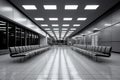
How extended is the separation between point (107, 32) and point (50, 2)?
6.95 m

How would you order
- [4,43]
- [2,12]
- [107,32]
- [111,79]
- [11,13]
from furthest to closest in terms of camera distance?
[107,32] → [4,43] → [11,13] → [2,12] → [111,79]

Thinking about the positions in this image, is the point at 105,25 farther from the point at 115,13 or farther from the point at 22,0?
the point at 22,0

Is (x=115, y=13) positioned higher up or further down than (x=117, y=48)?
higher up

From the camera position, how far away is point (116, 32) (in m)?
9.20

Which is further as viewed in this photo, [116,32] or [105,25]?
[105,25]

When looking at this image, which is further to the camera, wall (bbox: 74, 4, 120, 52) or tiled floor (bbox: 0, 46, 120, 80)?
wall (bbox: 74, 4, 120, 52)

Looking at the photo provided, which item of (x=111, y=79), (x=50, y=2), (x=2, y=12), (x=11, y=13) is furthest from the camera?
(x=11, y=13)

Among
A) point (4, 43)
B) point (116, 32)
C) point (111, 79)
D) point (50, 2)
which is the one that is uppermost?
point (50, 2)

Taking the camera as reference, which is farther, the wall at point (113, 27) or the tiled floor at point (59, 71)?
the wall at point (113, 27)

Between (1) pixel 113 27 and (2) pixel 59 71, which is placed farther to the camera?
(1) pixel 113 27

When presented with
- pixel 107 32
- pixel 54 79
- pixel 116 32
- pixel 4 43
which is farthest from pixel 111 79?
pixel 107 32

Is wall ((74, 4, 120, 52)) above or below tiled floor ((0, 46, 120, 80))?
above

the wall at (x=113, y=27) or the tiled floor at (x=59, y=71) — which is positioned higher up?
the wall at (x=113, y=27)

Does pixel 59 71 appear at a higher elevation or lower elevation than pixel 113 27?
lower
